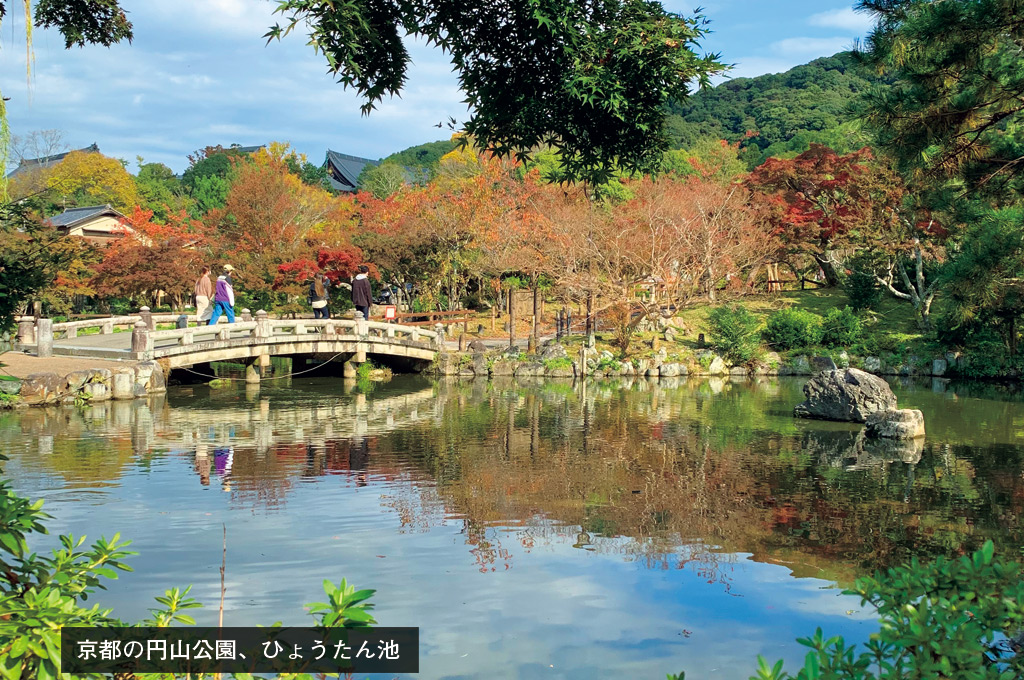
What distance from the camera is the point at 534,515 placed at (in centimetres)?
858

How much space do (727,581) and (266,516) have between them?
4.30m

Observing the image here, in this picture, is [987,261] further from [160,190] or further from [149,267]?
[160,190]

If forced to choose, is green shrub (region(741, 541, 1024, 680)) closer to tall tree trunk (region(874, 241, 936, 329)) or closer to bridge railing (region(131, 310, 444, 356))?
bridge railing (region(131, 310, 444, 356))

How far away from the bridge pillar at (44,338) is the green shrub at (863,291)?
21144mm

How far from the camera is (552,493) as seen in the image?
948 centimetres

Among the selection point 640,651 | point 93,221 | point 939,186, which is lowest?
point 640,651

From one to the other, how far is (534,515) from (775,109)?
1810 inches

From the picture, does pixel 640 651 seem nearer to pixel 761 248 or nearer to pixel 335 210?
pixel 761 248

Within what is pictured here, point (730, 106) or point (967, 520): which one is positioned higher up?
point (730, 106)

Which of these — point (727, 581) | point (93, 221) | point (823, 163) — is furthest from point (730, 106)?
point (727, 581)

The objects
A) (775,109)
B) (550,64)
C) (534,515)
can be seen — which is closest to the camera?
(550,64)

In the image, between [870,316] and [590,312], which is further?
[870,316]

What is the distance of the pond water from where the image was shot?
582 cm
